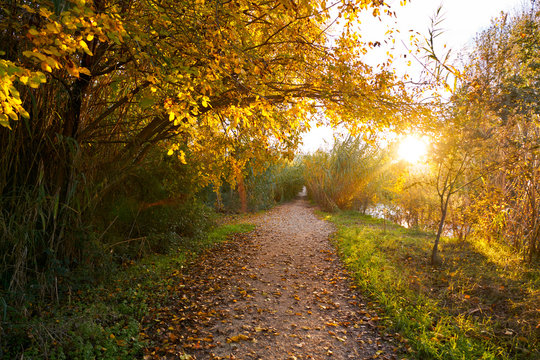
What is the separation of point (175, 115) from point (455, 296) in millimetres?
4712

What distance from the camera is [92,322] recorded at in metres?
3.18

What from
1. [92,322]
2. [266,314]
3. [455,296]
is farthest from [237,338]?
[455,296]

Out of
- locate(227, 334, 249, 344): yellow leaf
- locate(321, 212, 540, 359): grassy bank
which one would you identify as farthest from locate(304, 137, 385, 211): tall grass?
locate(227, 334, 249, 344): yellow leaf

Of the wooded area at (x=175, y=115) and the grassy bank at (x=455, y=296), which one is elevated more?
the wooded area at (x=175, y=115)

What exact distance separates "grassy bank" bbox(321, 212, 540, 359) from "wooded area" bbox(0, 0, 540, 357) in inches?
8.7

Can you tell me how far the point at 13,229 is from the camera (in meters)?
3.57

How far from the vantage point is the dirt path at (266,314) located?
11.3 feet

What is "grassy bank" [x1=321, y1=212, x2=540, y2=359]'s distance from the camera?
338 centimetres

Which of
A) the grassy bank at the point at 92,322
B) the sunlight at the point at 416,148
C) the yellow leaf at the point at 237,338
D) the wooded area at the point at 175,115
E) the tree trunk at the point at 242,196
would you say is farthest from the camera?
the tree trunk at the point at 242,196

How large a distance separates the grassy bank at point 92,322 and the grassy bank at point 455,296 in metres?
3.22

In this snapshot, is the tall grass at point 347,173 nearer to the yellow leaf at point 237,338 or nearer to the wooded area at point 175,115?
the wooded area at point 175,115

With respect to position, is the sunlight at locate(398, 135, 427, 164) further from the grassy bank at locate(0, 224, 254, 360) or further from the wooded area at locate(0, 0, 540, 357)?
the grassy bank at locate(0, 224, 254, 360)

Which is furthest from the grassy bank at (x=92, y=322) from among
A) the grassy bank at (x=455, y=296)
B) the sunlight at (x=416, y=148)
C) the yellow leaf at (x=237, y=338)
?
the sunlight at (x=416, y=148)

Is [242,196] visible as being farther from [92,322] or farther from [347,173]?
[92,322]
